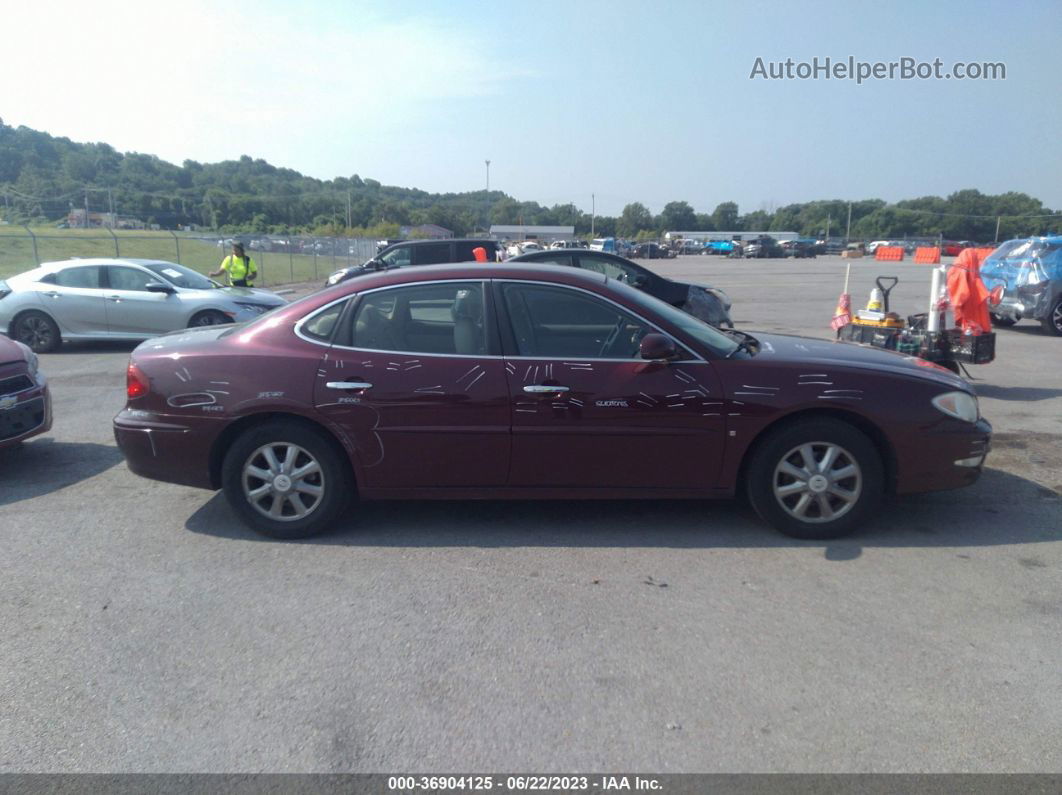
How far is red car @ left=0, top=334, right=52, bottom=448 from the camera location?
258 inches

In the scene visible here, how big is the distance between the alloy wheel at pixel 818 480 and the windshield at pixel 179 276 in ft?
36.9

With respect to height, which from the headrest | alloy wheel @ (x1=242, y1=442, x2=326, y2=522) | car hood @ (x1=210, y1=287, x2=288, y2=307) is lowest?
alloy wheel @ (x1=242, y1=442, x2=326, y2=522)

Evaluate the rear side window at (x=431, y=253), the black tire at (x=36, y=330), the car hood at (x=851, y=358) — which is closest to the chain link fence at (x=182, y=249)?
the rear side window at (x=431, y=253)

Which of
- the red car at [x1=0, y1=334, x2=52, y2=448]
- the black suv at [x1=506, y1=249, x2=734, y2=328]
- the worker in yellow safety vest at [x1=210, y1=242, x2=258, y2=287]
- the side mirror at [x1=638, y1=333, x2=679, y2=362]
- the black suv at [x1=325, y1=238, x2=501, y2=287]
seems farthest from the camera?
the black suv at [x1=325, y1=238, x2=501, y2=287]

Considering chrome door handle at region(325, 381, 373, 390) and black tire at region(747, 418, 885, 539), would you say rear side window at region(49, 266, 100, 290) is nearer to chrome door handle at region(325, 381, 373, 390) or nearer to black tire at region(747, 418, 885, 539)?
chrome door handle at region(325, 381, 373, 390)

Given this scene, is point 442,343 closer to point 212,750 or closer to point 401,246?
point 212,750

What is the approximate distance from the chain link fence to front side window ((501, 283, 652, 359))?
20349mm

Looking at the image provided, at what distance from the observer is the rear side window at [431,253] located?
17.8 meters

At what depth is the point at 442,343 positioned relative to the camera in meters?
5.22

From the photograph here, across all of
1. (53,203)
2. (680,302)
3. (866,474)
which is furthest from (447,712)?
(53,203)

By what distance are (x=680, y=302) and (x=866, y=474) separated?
9.04 metres

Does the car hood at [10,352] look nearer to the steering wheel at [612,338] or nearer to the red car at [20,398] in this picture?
the red car at [20,398]

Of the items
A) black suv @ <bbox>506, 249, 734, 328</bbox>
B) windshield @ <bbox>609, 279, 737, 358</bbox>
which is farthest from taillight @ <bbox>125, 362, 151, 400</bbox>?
black suv @ <bbox>506, 249, 734, 328</bbox>

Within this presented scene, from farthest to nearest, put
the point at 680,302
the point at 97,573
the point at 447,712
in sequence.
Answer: the point at 680,302
the point at 97,573
the point at 447,712
